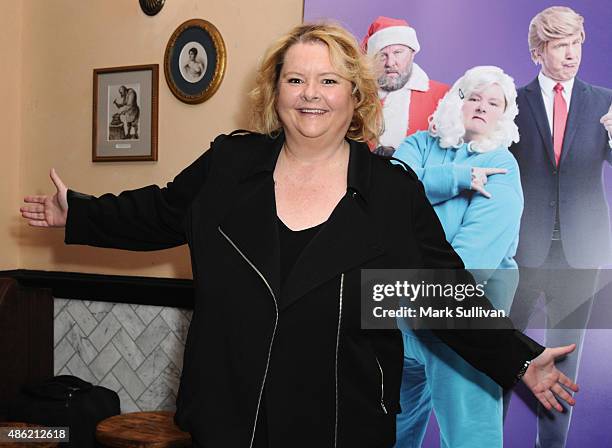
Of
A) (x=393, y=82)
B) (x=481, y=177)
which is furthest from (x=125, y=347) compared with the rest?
(x=481, y=177)

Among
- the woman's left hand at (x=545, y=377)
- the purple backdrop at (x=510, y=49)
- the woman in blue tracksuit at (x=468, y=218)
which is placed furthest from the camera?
the woman in blue tracksuit at (x=468, y=218)

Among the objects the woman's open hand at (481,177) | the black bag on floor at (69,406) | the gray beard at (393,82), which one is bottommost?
the black bag on floor at (69,406)

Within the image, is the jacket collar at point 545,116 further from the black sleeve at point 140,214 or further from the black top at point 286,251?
the black sleeve at point 140,214

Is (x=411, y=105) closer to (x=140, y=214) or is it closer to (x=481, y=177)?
(x=481, y=177)

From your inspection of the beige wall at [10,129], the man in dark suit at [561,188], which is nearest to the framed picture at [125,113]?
the beige wall at [10,129]

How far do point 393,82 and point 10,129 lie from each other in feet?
7.05

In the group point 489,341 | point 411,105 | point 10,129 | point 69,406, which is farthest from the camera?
point 10,129

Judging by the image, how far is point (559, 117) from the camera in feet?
8.31

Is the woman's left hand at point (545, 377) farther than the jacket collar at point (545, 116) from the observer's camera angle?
No

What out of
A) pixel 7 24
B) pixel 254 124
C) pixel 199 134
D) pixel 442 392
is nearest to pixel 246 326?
pixel 254 124

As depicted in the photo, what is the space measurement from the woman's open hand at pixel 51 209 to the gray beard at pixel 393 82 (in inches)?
47.7

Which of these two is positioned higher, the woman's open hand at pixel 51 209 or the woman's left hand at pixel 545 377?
the woman's open hand at pixel 51 209

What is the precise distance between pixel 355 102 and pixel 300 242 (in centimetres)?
45

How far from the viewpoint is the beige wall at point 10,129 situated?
3873 mm
